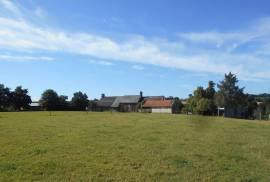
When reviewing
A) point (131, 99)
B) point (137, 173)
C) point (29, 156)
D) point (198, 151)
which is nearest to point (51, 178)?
point (137, 173)

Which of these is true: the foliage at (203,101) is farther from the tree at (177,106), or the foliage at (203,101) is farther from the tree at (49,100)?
the tree at (49,100)

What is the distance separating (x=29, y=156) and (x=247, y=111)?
109m

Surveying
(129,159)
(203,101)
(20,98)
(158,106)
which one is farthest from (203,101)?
(129,159)

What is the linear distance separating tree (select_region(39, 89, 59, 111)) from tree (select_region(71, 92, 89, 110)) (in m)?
6.52

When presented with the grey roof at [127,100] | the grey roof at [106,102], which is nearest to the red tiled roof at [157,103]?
the grey roof at [127,100]

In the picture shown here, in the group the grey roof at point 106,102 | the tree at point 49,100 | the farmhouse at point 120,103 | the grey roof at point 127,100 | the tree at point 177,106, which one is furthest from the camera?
the grey roof at point 106,102

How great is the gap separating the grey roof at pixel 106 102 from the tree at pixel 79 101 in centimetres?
2942

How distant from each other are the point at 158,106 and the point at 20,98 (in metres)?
43.8

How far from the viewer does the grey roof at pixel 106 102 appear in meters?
162

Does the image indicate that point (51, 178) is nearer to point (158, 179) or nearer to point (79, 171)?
point (79, 171)

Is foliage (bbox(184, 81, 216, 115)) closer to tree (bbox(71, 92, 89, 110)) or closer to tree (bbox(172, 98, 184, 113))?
tree (bbox(172, 98, 184, 113))

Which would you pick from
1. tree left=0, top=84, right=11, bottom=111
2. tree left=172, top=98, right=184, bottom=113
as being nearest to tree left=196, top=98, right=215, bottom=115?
tree left=172, top=98, right=184, bottom=113

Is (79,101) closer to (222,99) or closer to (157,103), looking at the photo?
(157,103)

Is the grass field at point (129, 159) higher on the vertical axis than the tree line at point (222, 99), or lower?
lower
